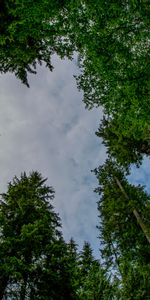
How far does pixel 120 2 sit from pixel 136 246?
15464 millimetres

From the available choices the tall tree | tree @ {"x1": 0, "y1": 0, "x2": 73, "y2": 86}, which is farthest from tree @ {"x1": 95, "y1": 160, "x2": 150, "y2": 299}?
tree @ {"x1": 0, "y1": 0, "x2": 73, "y2": 86}

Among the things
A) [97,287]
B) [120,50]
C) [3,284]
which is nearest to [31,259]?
[3,284]

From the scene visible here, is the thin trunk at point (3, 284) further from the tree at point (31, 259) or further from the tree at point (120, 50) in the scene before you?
the tree at point (120, 50)

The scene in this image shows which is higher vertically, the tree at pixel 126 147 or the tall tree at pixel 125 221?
the tree at pixel 126 147

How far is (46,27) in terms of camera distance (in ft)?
45.8

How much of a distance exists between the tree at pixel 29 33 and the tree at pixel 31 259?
7156 mm

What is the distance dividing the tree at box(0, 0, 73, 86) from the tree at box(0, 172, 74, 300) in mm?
7156

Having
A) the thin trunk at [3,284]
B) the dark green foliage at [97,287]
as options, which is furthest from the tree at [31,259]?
the dark green foliage at [97,287]

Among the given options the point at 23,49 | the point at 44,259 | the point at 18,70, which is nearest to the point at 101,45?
the point at 23,49

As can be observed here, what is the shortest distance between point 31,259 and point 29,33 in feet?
34.3

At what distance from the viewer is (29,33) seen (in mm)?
14914

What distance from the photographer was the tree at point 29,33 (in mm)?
13492

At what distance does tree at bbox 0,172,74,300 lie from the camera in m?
15.0

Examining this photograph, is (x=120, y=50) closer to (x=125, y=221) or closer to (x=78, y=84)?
(x=78, y=84)
